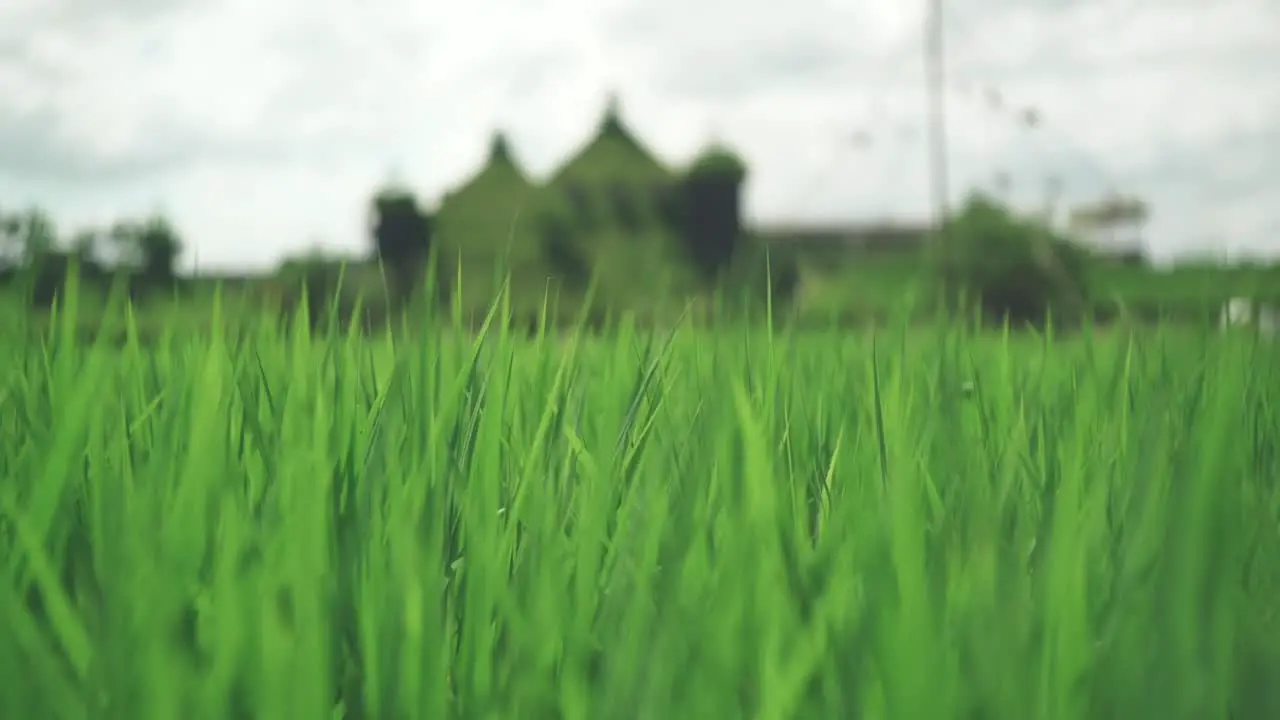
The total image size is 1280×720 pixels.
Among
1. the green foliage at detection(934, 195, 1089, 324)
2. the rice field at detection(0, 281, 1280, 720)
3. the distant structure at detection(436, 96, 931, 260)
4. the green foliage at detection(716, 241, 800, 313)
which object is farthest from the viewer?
the distant structure at detection(436, 96, 931, 260)

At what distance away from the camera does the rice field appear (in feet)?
1.68

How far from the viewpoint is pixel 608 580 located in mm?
731

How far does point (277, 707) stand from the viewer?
1.64 ft

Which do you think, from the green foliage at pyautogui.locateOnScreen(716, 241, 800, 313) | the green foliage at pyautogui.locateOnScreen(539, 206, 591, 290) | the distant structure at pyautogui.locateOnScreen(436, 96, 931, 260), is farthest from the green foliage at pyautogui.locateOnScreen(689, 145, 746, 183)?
the green foliage at pyautogui.locateOnScreen(716, 241, 800, 313)

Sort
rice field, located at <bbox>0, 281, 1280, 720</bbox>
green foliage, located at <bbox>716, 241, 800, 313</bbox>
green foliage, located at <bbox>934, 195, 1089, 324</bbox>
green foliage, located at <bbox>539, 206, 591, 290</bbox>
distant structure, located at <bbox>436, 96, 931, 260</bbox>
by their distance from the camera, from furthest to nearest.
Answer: distant structure, located at <bbox>436, 96, 931, 260</bbox>, green foliage, located at <bbox>539, 206, 591, 290</bbox>, green foliage, located at <bbox>934, 195, 1089, 324</bbox>, green foliage, located at <bbox>716, 241, 800, 313</bbox>, rice field, located at <bbox>0, 281, 1280, 720</bbox>

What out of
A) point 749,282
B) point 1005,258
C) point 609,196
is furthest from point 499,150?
point 749,282

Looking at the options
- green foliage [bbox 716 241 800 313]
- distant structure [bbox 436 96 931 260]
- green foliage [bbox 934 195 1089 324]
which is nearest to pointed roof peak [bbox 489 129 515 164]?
distant structure [bbox 436 96 931 260]

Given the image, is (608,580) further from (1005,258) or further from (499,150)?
(499,150)

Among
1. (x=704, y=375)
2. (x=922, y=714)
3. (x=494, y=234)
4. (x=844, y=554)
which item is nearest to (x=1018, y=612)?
(x=922, y=714)

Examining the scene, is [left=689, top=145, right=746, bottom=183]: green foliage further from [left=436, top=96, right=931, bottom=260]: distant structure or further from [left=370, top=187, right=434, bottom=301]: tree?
[left=370, top=187, right=434, bottom=301]: tree

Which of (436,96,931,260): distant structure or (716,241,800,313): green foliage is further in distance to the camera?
(436,96,931,260): distant structure

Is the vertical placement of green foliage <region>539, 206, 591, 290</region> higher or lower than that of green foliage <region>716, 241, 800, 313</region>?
higher

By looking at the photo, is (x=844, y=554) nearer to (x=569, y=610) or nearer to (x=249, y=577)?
(x=569, y=610)

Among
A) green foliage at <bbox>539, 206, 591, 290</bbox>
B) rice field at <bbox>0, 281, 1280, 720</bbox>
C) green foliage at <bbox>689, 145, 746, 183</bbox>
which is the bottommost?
rice field at <bbox>0, 281, 1280, 720</bbox>
